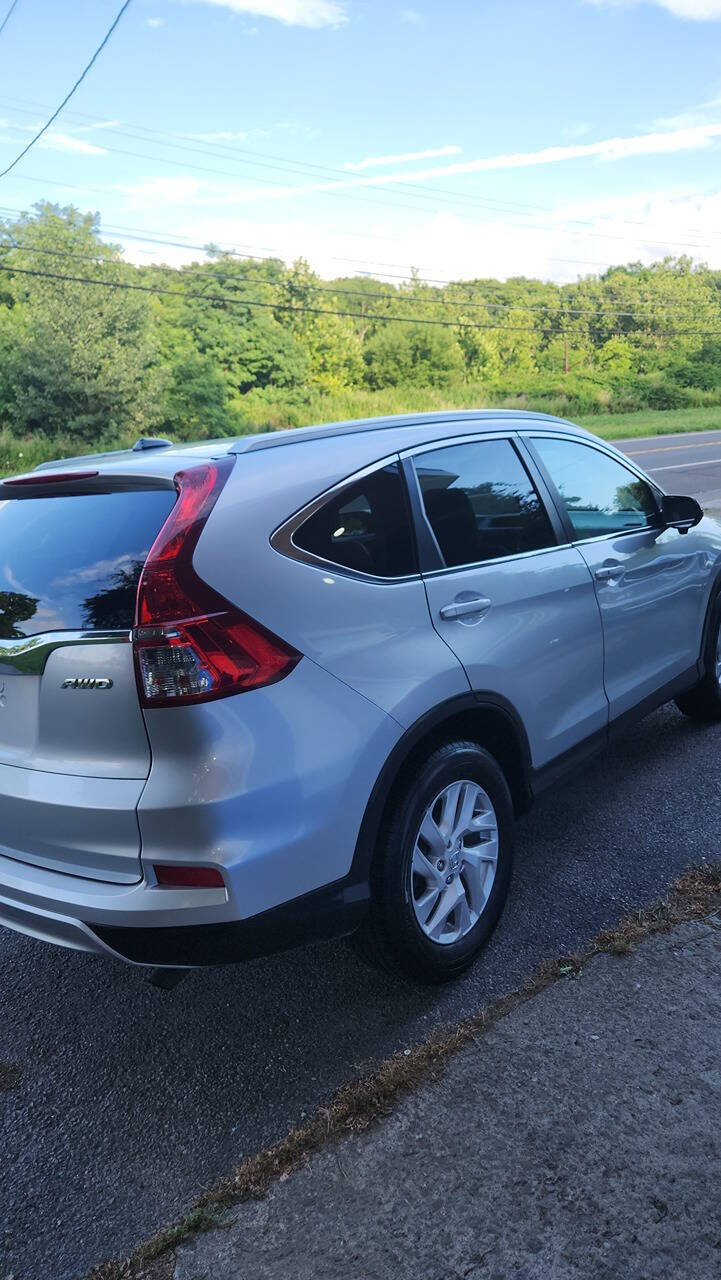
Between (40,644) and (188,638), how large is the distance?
43cm

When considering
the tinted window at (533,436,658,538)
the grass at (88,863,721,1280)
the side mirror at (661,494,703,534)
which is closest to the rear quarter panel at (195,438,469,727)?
the grass at (88,863,721,1280)

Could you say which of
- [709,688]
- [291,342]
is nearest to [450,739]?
A: [709,688]

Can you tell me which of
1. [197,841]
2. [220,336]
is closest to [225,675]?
[197,841]

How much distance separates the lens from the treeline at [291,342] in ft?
139

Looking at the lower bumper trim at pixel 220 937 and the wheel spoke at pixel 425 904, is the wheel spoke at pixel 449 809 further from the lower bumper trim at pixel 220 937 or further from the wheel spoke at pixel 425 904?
the lower bumper trim at pixel 220 937

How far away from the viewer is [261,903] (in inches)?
88.4

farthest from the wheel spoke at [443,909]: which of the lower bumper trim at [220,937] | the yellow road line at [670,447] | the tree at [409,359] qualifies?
the tree at [409,359]

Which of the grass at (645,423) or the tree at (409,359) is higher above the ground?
the tree at (409,359)

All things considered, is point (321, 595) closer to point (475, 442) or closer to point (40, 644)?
point (40, 644)

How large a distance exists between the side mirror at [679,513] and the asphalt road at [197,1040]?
1.30 m

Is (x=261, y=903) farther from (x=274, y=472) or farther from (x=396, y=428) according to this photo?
(x=396, y=428)

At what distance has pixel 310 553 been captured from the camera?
2.47 meters

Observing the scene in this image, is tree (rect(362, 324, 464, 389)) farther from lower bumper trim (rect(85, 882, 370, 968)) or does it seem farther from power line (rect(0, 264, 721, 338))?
lower bumper trim (rect(85, 882, 370, 968))

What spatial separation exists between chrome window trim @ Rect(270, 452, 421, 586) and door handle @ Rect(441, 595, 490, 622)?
138 millimetres
